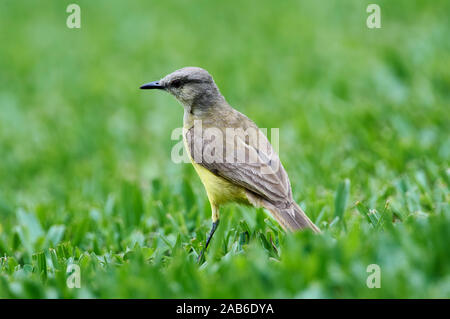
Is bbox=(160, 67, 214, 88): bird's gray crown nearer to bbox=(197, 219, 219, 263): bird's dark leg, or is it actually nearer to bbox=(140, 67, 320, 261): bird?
bbox=(140, 67, 320, 261): bird

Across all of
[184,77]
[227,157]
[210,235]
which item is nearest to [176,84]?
[184,77]

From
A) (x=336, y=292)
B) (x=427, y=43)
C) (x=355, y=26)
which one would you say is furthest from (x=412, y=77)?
(x=336, y=292)

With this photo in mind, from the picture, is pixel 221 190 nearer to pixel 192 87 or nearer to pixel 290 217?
pixel 290 217

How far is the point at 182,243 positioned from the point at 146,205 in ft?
3.56

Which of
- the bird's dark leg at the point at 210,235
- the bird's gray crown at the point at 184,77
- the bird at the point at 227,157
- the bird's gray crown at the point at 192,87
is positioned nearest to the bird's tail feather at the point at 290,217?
the bird at the point at 227,157

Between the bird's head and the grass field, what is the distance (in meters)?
0.92

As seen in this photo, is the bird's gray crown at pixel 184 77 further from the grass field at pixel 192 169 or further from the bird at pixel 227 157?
the grass field at pixel 192 169

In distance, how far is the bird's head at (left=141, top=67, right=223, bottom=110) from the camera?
501 cm

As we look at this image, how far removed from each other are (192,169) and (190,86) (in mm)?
2115

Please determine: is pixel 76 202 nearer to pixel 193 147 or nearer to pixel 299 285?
pixel 193 147

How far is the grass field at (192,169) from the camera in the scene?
11.0 ft

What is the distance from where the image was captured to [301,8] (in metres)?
12.3

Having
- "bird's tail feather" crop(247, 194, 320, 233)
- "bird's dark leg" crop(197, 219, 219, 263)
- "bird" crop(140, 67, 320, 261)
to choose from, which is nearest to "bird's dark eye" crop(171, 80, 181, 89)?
"bird" crop(140, 67, 320, 261)

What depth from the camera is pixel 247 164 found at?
4496mm
